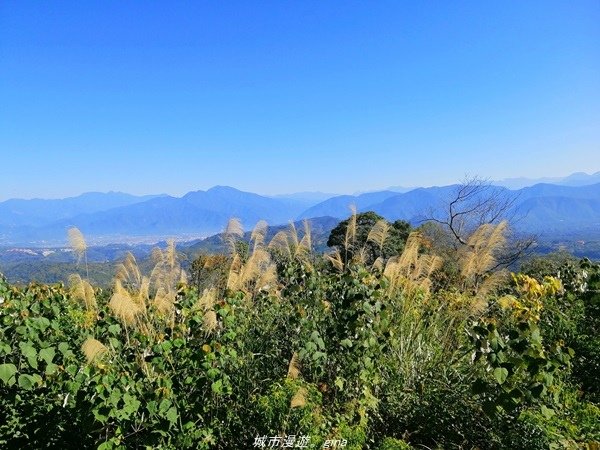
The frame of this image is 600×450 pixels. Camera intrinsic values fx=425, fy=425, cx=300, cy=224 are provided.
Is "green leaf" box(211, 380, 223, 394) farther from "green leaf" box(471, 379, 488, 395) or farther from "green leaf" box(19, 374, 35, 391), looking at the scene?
"green leaf" box(471, 379, 488, 395)

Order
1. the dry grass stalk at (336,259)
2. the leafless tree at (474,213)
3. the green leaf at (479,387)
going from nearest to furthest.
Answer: the green leaf at (479,387)
the dry grass stalk at (336,259)
the leafless tree at (474,213)

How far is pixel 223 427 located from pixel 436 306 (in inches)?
106

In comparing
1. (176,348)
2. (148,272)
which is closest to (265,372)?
(176,348)

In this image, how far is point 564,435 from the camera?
2.33 m

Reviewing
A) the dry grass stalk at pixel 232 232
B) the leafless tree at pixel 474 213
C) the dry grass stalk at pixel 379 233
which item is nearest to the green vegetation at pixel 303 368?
the dry grass stalk at pixel 379 233

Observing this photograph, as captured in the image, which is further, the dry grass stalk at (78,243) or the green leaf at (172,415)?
→ the dry grass stalk at (78,243)

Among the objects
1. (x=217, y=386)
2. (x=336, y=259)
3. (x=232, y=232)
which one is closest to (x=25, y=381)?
(x=217, y=386)

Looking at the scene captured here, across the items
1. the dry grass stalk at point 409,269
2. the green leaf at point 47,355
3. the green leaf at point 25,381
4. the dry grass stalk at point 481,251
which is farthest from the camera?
the dry grass stalk at point 481,251

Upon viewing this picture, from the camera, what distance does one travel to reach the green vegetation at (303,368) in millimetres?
2564

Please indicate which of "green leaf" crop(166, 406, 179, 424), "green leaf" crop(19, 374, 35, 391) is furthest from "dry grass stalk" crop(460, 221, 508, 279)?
"green leaf" crop(19, 374, 35, 391)

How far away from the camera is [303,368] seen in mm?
3578

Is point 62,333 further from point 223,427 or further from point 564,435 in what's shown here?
point 564,435

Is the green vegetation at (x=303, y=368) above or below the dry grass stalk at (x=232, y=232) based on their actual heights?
below

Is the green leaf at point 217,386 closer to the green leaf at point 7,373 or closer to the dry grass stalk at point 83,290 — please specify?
the green leaf at point 7,373
